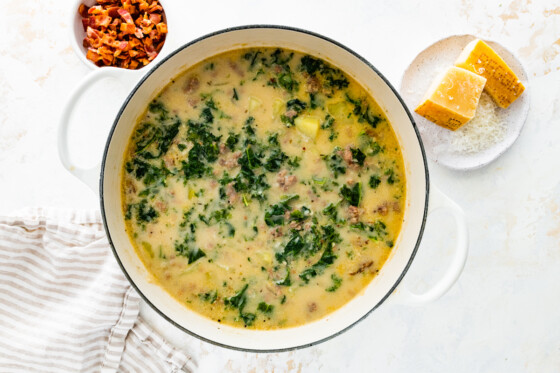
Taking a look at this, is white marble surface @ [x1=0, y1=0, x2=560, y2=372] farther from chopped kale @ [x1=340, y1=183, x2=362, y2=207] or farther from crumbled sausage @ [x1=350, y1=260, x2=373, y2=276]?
chopped kale @ [x1=340, y1=183, x2=362, y2=207]

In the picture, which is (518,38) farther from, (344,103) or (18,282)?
(18,282)

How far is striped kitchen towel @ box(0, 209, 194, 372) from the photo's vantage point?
2.41 meters

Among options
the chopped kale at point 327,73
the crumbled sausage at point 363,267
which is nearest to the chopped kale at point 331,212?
the crumbled sausage at point 363,267

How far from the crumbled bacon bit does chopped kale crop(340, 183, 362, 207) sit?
3.18 ft

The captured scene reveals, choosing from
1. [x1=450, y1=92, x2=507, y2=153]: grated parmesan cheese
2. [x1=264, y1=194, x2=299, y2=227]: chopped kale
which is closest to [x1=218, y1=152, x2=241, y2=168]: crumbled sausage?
[x1=264, y1=194, x2=299, y2=227]: chopped kale

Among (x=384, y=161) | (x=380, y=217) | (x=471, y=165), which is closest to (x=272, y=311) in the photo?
(x=380, y=217)

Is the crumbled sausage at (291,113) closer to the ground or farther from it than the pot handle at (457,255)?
farther from it

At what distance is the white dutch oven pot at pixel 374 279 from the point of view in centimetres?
205

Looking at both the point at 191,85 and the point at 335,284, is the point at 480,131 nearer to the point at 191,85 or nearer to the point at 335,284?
the point at 335,284

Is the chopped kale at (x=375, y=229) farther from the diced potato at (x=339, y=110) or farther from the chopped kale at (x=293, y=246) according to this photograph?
the diced potato at (x=339, y=110)

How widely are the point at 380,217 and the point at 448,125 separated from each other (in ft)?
1.64

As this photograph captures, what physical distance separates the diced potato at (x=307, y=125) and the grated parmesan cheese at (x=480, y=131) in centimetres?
64

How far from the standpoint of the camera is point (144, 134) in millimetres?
2209

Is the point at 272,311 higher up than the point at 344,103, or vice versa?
the point at 344,103
